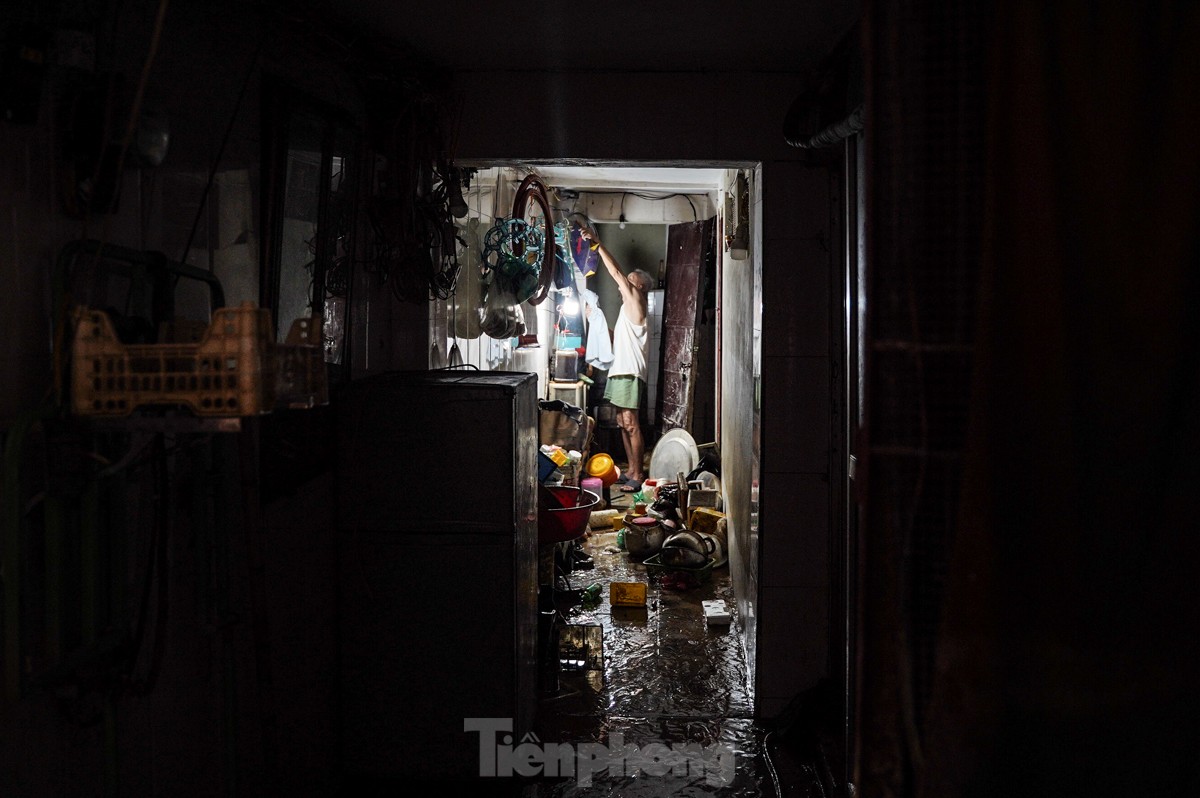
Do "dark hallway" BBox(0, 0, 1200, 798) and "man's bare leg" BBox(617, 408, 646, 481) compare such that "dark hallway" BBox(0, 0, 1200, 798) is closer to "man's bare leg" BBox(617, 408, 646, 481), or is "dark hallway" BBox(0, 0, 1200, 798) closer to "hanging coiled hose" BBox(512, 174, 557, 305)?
"hanging coiled hose" BBox(512, 174, 557, 305)

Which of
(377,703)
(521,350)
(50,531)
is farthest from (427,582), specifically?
(521,350)

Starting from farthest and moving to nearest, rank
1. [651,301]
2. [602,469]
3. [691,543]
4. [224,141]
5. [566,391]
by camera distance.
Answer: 1. [651,301]
2. [566,391]
3. [602,469]
4. [691,543]
5. [224,141]

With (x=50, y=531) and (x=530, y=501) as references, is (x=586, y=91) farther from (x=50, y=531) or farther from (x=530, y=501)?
(x=50, y=531)

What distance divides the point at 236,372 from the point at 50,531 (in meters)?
0.49

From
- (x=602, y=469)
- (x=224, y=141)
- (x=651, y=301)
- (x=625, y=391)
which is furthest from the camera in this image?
(x=651, y=301)

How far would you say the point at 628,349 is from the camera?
363 inches

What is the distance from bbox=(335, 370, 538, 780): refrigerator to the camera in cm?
322

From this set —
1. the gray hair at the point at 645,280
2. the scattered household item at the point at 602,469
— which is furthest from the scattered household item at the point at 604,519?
the gray hair at the point at 645,280

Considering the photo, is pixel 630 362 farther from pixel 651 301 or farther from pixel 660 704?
pixel 660 704

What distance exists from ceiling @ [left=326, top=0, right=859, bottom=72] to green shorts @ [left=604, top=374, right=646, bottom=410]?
17.7 feet

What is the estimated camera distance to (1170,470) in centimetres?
153

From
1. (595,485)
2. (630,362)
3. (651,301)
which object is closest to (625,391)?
(630,362)

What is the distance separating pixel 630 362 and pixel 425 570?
6158 mm

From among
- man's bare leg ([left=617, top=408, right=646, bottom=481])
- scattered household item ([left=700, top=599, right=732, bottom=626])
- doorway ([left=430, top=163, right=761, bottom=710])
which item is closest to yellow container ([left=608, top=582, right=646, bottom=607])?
scattered household item ([left=700, top=599, right=732, bottom=626])
